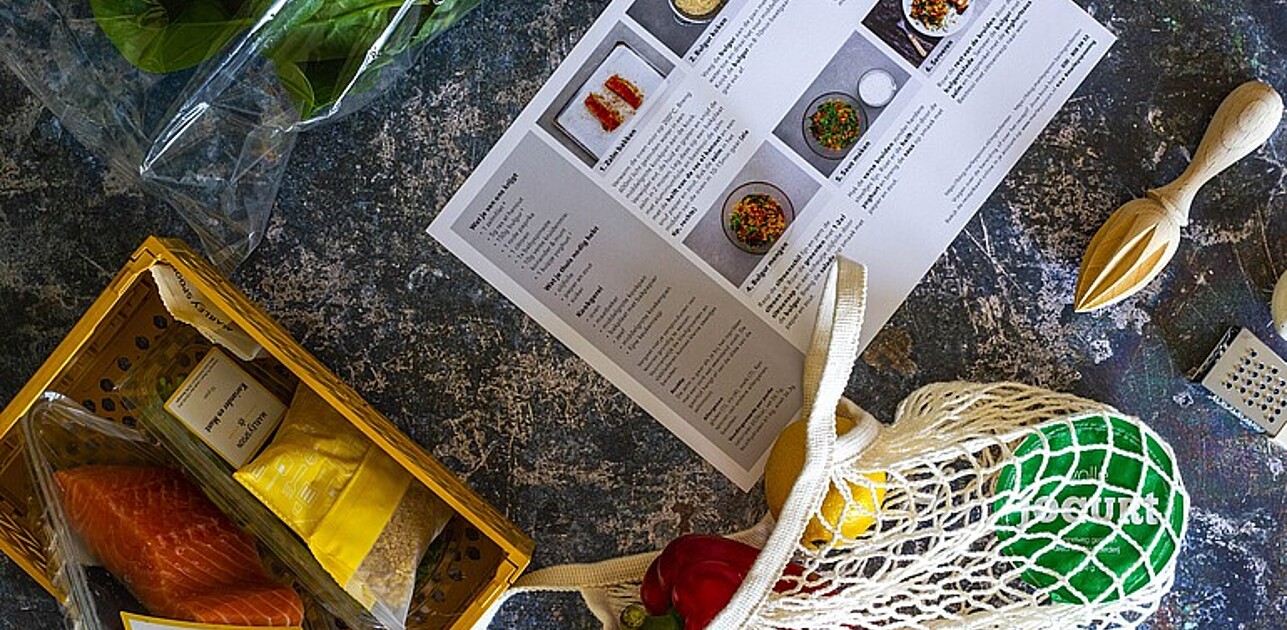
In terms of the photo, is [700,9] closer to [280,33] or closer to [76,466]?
[280,33]

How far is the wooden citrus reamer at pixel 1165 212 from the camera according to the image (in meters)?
0.76

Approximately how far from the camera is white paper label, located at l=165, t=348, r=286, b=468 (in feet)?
2.32

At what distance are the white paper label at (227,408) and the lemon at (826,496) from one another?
31cm

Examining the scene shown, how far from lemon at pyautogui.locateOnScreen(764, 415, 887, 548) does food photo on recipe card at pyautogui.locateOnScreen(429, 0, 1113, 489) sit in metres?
0.06

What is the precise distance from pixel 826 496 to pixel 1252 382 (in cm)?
32

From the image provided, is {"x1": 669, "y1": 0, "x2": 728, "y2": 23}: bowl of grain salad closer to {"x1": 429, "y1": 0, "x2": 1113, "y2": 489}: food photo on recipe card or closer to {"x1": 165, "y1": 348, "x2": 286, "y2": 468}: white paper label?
{"x1": 429, "y1": 0, "x2": 1113, "y2": 489}: food photo on recipe card

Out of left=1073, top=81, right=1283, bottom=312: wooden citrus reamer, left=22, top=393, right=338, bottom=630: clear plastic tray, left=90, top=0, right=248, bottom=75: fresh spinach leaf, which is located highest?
left=1073, top=81, right=1283, bottom=312: wooden citrus reamer

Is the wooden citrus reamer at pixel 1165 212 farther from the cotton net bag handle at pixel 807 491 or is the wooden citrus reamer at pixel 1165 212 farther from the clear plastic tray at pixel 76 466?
the clear plastic tray at pixel 76 466

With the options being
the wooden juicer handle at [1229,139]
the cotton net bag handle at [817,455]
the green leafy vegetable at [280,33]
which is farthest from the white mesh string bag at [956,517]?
the green leafy vegetable at [280,33]

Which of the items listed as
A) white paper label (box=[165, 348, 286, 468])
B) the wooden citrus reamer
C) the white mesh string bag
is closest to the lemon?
the white mesh string bag

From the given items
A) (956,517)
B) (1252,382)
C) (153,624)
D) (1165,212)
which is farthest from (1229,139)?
(153,624)

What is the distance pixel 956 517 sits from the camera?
2.32 ft

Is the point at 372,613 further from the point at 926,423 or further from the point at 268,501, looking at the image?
the point at 926,423

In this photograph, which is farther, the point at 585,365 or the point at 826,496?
the point at 585,365
